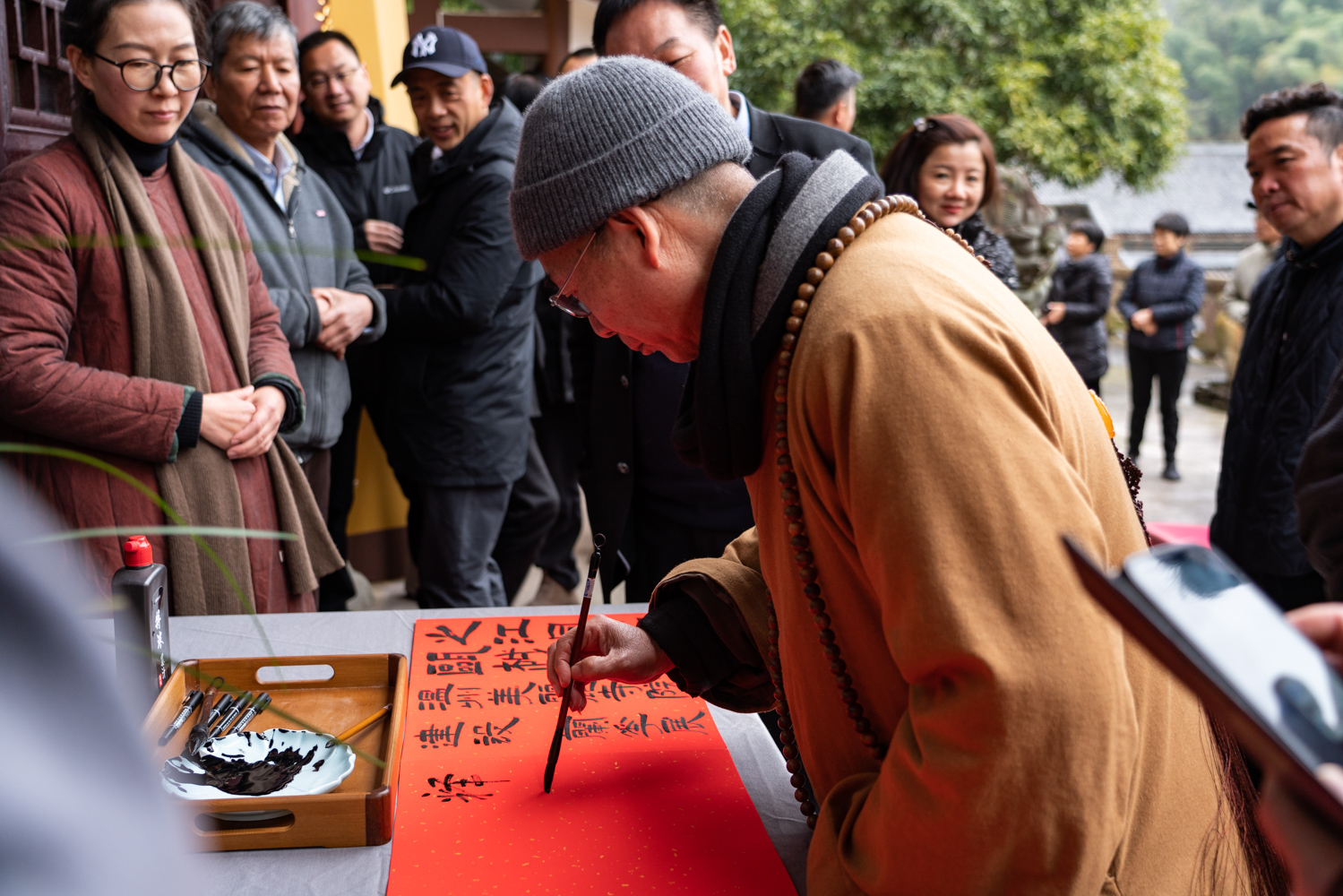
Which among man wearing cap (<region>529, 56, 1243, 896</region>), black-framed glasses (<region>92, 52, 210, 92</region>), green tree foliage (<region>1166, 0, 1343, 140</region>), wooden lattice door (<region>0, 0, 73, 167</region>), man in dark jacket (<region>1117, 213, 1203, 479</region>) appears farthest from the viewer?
green tree foliage (<region>1166, 0, 1343, 140</region>)

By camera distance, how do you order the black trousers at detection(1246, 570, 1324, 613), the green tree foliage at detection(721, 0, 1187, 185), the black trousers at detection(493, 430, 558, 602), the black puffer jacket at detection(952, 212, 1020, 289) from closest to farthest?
the black trousers at detection(1246, 570, 1324, 613)
the black puffer jacket at detection(952, 212, 1020, 289)
the black trousers at detection(493, 430, 558, 602)
the green tree foliage at detection(721, 0, 1187, 185)

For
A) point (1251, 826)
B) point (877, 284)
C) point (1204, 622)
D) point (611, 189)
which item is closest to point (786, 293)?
point (877, 284)

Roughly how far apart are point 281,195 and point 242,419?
1047 millimetres

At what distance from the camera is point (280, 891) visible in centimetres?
100

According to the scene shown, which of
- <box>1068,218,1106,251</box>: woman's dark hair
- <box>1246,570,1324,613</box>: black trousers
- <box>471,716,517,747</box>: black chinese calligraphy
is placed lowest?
<box>1246,570,1324,613</box>: black trousers

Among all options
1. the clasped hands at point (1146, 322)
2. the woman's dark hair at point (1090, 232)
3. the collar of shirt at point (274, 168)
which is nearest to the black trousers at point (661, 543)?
→ the collar of shirt at point (274, 168)

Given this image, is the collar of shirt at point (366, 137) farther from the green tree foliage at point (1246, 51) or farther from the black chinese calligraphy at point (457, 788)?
the green tree foliage at point (1246, 51)

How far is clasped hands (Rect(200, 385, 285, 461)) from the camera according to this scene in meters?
1.95

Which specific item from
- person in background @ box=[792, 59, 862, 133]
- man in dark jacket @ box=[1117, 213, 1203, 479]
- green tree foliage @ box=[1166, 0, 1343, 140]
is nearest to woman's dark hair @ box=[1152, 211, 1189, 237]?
man in dark jacket @ box=[1117, 213, 1203, 479]

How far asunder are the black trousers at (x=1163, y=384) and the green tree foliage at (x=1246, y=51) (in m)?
26.3

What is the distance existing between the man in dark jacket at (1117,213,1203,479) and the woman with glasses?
6.09 meters

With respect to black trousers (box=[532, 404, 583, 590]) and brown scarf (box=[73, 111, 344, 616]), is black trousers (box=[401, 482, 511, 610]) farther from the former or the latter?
brown scarf (box=[73, 111, 344, 616])

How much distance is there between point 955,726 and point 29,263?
1747mm

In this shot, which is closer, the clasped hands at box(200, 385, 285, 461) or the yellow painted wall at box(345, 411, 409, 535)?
the clasped hands at box(200, 385, 285, 461)
